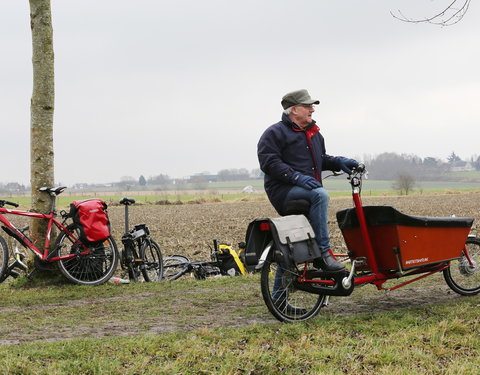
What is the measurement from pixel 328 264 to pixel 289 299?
553 millimetres

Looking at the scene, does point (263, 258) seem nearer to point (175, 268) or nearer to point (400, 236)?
point (400, 236)

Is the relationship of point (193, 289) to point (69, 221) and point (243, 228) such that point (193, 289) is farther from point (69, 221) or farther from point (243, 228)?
point (243, 228)

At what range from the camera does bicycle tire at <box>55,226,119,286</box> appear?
824 cm

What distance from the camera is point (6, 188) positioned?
9750cm

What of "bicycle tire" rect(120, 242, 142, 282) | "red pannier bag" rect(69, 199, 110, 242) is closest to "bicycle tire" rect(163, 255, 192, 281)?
"bicycle tire" rect(120, 242, 142, 282)

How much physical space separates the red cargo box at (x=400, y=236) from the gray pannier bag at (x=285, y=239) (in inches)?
31.3

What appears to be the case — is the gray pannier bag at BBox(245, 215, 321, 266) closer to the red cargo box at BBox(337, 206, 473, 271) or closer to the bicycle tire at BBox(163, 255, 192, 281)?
the red cargo box at BBox(337, 206, 473, 271)

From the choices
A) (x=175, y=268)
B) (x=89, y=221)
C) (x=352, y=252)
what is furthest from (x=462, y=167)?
(x=352, y=252)

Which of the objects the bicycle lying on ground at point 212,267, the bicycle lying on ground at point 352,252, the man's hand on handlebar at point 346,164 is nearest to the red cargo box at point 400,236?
the bicycle lying on ground at point 352,252

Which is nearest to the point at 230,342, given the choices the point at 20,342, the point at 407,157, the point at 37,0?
the point at 20,342

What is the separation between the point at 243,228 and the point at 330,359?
796 inches

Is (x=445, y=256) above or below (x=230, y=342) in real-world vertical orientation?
above

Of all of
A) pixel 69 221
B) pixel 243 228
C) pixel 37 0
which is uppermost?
pixel 37 0

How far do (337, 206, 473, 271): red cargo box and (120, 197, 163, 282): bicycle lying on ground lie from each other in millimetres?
3932
